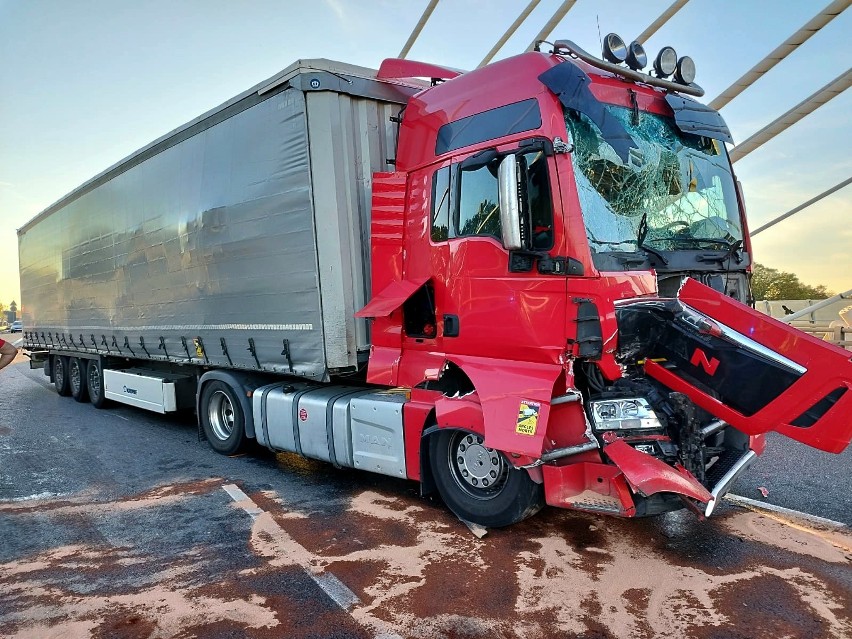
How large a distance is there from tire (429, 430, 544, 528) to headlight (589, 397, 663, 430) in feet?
2.23

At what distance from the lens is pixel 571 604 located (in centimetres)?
345

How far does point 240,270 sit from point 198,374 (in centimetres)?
224

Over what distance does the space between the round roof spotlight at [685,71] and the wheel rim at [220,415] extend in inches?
226

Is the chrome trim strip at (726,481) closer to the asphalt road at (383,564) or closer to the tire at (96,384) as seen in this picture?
the asphalt road at (383,564)

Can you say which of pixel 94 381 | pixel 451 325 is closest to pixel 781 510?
pixel 451 325

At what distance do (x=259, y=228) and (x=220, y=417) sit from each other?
98.9 inches

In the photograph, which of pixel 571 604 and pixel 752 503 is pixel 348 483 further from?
pixel 752 503

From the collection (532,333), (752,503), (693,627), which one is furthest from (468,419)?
(752,503)

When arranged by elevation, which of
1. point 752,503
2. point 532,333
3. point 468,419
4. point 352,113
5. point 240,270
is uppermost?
point 352,113

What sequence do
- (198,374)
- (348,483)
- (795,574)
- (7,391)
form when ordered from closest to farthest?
(795,574) < (348,483) < (198,374) < (7,391)

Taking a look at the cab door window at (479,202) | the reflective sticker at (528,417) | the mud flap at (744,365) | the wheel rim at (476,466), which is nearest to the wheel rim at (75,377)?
the wheel rim at (476,466)

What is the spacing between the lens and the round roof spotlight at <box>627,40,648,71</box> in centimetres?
476

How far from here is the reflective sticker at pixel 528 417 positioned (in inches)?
158

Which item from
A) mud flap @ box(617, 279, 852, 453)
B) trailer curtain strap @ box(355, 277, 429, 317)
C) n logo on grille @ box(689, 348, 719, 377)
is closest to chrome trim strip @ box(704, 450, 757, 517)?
mud flap @ box(617, 279, 852, 453)
